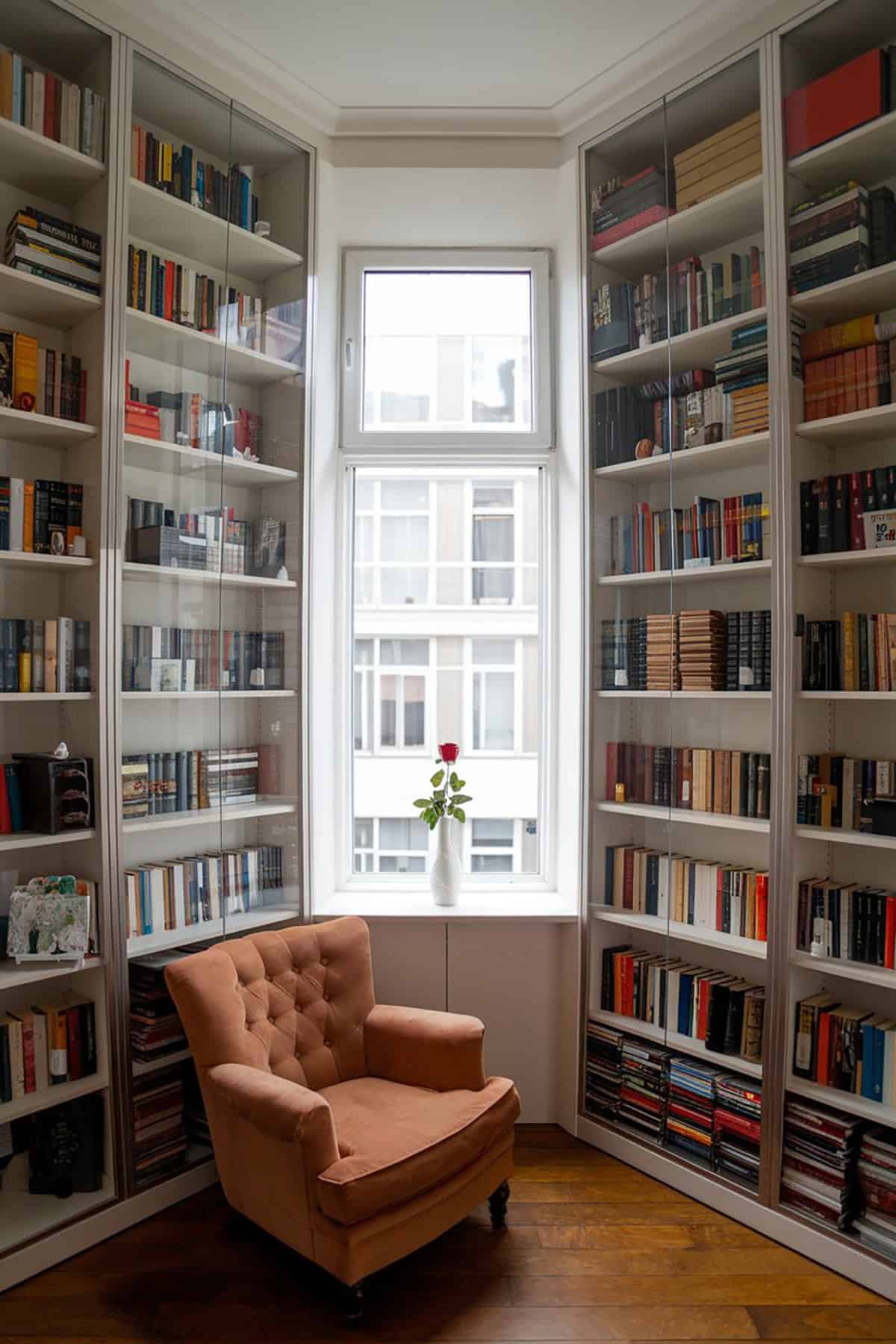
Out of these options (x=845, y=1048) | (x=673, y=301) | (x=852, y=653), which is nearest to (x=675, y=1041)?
(x=845, y=1048)

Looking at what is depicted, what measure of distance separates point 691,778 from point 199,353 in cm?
211

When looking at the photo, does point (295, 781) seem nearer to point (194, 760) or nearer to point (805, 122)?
point (194, 760)

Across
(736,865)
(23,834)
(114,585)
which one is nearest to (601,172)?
(114,585)

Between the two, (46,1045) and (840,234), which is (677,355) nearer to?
(840,234)

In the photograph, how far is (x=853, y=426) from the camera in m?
2.66

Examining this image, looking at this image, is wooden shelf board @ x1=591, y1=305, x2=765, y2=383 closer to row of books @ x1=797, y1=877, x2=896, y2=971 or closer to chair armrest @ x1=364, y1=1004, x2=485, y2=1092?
row of books @ x1=797, y1=877, x2=896, y2=971

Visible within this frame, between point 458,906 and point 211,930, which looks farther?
point 458,906

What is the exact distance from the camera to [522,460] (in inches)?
143

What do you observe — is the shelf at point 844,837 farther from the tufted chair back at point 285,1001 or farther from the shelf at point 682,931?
the tufted chair back at point 285,1001

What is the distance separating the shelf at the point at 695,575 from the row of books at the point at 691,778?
558mm

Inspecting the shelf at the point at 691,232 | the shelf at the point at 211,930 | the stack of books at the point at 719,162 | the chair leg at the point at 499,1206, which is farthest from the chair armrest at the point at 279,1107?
the stack of books at the point at 719,162

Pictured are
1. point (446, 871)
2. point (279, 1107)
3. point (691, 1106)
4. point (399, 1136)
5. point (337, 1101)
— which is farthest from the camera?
point (446, 871)

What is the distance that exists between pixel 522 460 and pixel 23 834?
7.14 feet

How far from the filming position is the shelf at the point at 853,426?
2.57 metres
